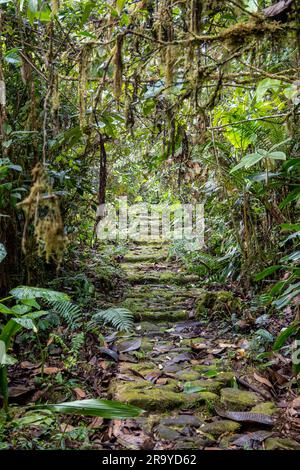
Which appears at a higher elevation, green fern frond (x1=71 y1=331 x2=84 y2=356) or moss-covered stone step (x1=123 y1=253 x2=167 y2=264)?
moss-covered stone step (x1=123 y1=253 x2=167 y2=264)

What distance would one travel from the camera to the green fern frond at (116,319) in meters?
3.27

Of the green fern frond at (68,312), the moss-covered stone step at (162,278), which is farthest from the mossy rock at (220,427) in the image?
the moss-covered stone step at (162,278)

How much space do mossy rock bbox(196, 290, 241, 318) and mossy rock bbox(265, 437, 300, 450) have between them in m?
1.82

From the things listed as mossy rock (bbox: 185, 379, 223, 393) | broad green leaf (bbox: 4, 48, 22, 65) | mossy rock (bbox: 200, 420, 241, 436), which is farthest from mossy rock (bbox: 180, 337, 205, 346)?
broad green leaf (bbox: 4, 48, 22, 65)

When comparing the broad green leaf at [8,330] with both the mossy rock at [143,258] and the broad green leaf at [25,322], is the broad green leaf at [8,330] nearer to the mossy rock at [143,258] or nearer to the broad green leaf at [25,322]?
the broad green leaf at [25,322]

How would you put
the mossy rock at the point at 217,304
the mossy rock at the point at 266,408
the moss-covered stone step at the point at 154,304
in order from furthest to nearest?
the moss-covered stone step at the point at 154,304
the mossy rock at the point at 217,304
the mossy rock at the point at 266,408

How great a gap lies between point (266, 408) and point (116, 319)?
1.39 m

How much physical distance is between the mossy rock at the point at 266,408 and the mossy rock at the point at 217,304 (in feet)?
4.78

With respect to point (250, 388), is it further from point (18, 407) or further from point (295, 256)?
point (18, 407)

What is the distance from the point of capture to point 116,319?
10.8 ft

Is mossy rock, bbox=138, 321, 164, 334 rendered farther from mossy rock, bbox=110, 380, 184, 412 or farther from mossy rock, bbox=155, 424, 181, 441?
mossy rock, bbox=155, 424, 181, 441

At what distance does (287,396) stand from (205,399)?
20.2 inches

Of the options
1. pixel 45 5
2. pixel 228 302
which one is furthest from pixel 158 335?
pixel 45 5

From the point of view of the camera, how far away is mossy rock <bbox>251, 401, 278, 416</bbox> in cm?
225
